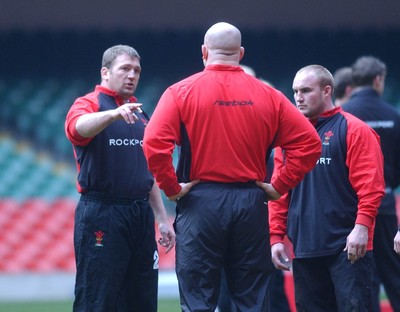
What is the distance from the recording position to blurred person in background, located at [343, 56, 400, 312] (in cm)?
674

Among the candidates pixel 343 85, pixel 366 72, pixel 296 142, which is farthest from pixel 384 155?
pixel 296 142

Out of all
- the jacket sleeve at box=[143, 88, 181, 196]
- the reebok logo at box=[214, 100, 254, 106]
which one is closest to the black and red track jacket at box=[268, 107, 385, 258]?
the reebok logo at box=[214, 100, 254, 106]

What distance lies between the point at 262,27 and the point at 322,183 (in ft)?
33.2

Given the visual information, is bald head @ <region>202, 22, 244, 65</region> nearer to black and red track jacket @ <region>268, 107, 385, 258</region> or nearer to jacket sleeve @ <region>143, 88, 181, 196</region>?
jacket sleeve @ <region>143, 88, 181, 196</region>

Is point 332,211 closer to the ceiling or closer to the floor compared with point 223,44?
closer to the floor

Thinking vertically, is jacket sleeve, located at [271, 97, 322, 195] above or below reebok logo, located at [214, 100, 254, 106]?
below

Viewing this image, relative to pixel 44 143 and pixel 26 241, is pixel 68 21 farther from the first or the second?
pixel 26 241

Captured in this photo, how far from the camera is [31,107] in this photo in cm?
1488

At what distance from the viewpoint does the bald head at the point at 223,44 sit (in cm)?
519

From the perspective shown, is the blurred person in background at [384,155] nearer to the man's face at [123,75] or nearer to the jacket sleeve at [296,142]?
the jacket sleeve at [296,142]

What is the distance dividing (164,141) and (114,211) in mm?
1004

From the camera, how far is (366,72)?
7098mm

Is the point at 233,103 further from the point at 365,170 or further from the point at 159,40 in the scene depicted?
the point at 159,40

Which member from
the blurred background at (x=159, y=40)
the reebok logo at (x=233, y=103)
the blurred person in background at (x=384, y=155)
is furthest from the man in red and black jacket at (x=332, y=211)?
the blurred background at (x=159, y=40)
